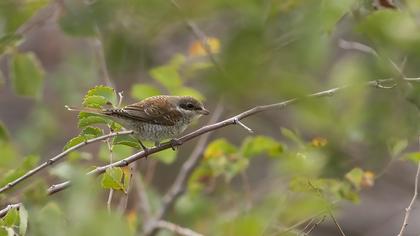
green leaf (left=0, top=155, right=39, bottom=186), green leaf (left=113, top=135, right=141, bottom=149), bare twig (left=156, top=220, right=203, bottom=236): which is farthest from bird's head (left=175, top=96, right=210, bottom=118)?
green leaf (left=0, top=155, right=39, bottom=186)

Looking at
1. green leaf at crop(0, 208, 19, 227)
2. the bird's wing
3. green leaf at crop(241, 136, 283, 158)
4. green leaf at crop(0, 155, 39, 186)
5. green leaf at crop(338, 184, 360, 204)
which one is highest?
the bird's wing

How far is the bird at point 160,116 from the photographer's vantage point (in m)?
3.70

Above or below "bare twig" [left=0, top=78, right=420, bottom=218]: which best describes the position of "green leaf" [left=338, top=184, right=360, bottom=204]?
above

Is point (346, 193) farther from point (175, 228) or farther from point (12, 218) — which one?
point (12, 218)

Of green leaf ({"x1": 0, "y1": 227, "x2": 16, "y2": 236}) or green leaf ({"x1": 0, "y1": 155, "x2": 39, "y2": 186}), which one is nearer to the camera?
green leaf ({"x1": 0, "y1": 227, "x2": 16, "y2": 236})

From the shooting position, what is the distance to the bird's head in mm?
4160

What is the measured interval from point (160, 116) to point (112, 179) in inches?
61.5

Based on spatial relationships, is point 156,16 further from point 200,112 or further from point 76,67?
point 76,67

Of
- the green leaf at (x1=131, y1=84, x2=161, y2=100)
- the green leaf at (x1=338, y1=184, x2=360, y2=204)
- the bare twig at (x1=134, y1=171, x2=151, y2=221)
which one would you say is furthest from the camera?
the bare twig at (x1=134, y1=171, x2=151, y2=221)

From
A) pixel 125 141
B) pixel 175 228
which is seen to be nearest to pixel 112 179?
pixel 125 141

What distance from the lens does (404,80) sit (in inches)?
44.8

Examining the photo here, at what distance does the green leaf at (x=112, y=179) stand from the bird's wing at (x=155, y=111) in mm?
1226

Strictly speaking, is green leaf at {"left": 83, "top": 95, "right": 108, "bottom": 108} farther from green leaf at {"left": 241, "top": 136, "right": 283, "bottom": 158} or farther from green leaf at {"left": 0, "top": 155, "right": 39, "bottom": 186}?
green leaf at {"left": 241, "top": 136, "right": 283, "bottom": 158}

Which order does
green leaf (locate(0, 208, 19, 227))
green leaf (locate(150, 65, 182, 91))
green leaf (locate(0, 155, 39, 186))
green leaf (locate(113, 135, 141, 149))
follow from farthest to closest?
green leaf (locate(150, 65, 182, 91)) < green leaf (locate(113, 135, 141, 149)) < green leaf (locate(0, 155, 39, 186)) < green leaf (locate(0, 208, 19, 227))
